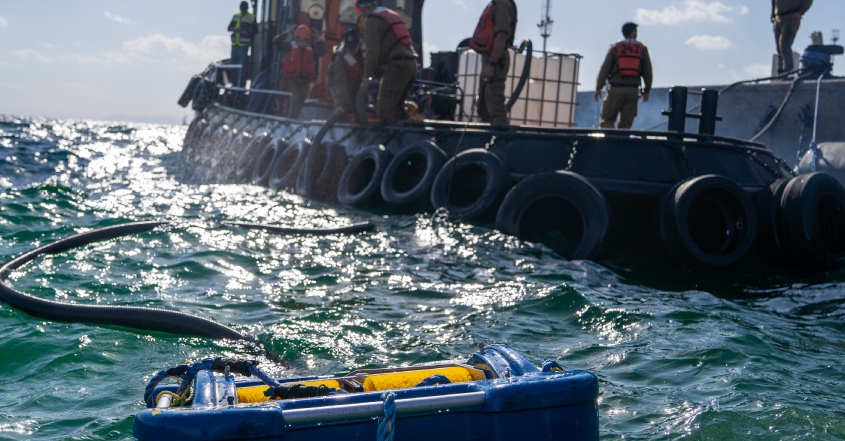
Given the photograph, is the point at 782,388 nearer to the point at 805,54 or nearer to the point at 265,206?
the point at 265,206

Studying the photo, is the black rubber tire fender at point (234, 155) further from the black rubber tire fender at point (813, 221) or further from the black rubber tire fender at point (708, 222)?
the black rubber tire fender at point (813, 221)

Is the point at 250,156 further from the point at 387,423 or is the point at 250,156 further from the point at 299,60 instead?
the point at 387,423

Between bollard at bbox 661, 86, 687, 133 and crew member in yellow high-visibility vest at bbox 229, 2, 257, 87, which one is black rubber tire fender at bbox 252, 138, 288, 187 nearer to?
crew member in yellow high-visibility vest at bbox 229, 2, 257, 87

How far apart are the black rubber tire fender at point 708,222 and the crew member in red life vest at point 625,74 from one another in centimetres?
268

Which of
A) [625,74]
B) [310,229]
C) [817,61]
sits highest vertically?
[817,61]

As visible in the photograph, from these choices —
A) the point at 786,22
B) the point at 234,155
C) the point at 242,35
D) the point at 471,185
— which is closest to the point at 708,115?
the point at 471,185

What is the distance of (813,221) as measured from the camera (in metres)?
5.79

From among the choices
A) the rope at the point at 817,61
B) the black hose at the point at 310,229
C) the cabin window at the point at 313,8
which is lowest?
the black hose at the point at 310,229

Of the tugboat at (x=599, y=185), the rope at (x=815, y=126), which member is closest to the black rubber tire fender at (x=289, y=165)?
the tugboat at (x=599, y=185)

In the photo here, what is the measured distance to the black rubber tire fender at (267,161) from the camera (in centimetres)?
1098

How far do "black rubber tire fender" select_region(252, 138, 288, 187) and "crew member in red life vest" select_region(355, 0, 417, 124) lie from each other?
2710 millimetres

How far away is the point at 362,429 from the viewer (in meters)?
1.61

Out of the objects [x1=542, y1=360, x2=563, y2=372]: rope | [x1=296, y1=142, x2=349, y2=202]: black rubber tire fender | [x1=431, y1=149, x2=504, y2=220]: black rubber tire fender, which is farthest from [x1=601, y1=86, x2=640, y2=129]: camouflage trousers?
[x1=542, y1=360, x2=563, y2=372]: rope

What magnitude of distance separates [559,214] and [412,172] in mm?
2472
